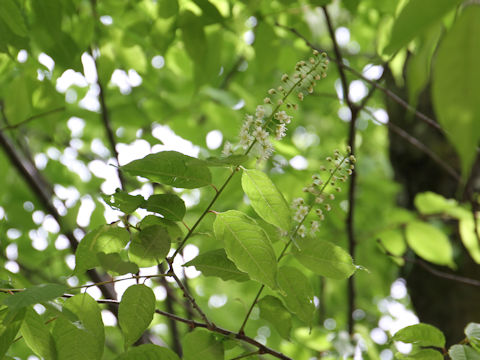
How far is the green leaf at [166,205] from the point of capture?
3.25ft

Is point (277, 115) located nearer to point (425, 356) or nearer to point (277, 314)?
point (277, 314)

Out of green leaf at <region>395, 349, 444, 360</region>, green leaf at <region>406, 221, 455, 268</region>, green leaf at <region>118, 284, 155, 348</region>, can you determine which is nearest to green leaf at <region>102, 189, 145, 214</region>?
green leaf at <region>118, 284, 155, 348</region>

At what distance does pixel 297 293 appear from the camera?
1084 millimetres

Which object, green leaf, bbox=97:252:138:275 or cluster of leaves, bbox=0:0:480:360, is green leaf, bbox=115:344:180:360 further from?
green leaf, bbox=97:252:138:275

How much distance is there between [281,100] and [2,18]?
0.81m

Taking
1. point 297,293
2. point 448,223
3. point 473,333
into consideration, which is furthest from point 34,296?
point 448,223

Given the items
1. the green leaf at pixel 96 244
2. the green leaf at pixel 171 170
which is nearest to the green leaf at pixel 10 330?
the green leaf at pixel 96 244

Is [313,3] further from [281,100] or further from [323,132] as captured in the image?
[323,132]

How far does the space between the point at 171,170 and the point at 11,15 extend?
71 cm

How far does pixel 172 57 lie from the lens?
8.00 ft

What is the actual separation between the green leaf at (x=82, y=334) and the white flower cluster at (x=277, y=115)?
46 cm

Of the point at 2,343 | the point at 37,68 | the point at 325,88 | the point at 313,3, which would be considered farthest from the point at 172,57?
the point at 2,343

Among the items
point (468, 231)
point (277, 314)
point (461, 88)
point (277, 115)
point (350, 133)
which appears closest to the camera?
point (461, 88)

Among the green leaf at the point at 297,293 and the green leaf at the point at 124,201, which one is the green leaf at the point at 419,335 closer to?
the green leaf at the point at 297,293
